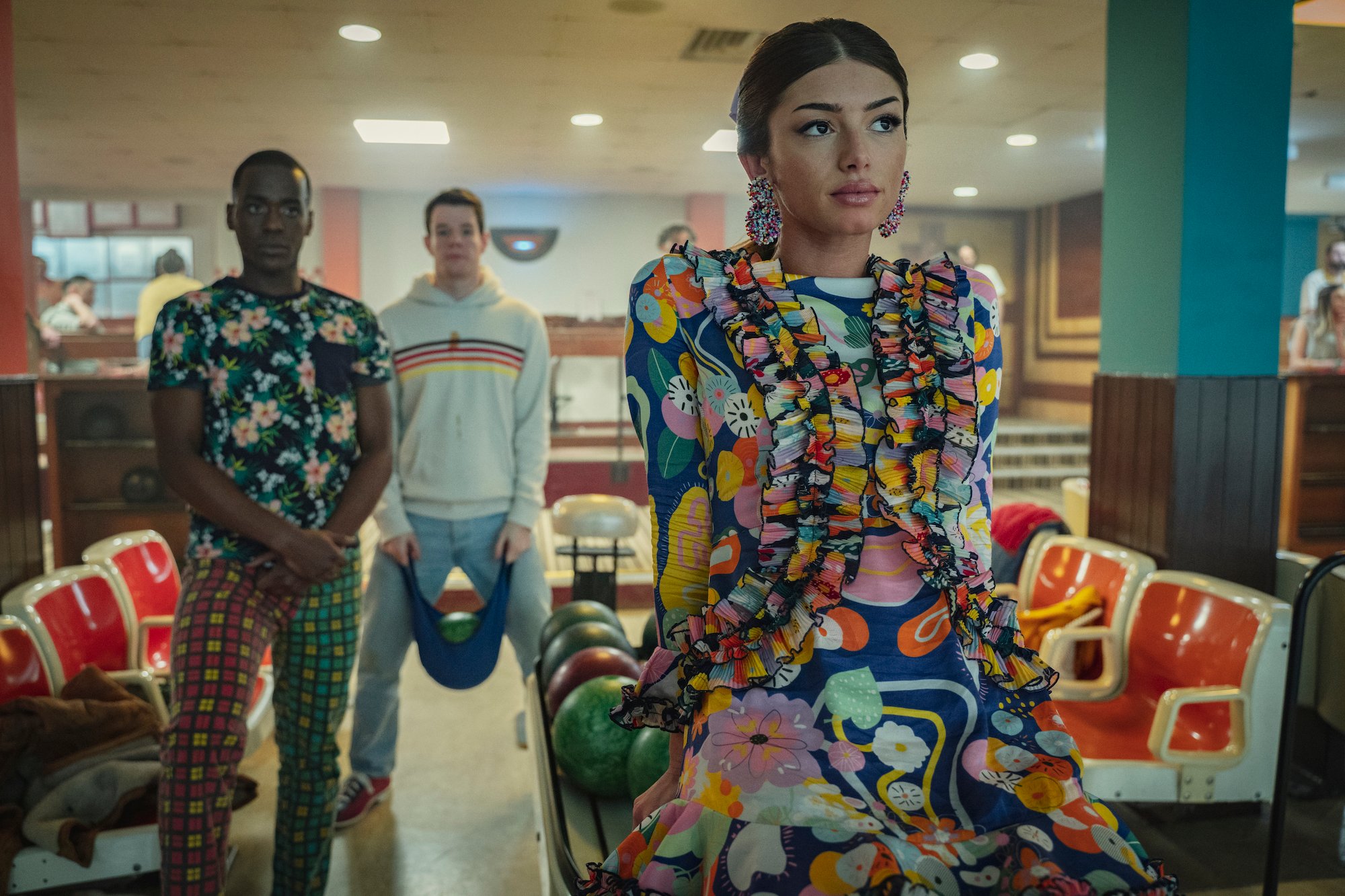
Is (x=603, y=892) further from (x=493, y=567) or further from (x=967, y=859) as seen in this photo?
(x=493, y=567)

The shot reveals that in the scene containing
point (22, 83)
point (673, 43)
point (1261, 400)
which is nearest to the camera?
point (1261, 400)

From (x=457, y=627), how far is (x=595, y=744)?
1.44 m

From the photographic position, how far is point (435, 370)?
3.29 m

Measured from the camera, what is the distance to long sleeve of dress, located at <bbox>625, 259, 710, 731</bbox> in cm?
119

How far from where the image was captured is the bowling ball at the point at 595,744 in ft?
6.43

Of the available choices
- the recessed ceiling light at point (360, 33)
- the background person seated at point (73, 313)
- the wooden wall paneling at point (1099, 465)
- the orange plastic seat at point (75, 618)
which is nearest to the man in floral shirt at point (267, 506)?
the orange plastic seat at point (75, 618)

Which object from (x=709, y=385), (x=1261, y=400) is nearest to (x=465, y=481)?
(x=709, y=385)

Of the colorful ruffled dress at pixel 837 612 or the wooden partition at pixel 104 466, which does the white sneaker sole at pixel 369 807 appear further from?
the wooden partition at pixel 104 466

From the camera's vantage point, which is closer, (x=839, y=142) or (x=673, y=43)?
(x=839, y=142)

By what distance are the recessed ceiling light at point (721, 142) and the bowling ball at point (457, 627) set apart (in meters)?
6.35

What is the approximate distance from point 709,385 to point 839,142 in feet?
1.07

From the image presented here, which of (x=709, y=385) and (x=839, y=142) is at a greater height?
(x=839, y=142)

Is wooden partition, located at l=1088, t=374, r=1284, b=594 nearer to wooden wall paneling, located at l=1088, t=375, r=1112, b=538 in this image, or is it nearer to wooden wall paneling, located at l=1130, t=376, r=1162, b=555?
wooden wall paneling, located at l=1130, t=376, r=1162, b=555

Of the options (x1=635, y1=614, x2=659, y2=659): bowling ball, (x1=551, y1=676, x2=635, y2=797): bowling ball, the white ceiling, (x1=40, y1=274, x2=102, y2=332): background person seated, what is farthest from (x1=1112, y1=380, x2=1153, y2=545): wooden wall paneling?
(x1=40, y1=274, x2=102, y2=332): background person seated
